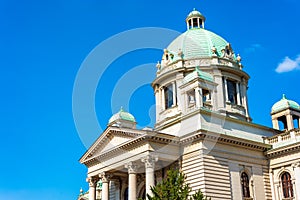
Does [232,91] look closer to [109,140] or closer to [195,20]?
[195,20]

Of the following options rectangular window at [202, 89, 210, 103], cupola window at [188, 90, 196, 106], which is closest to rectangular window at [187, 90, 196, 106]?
cupola window at [188, 90, 196, 106]

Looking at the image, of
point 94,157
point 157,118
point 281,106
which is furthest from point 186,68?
point 94,157

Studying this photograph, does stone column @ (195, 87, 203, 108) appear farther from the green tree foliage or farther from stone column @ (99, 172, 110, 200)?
the green tree foliage

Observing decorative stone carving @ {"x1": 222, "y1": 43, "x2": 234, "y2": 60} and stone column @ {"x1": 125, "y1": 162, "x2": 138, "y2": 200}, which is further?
decorative stone carving @ {"x1": 222, "y1": 43, "x2": 234, "y2": 60}

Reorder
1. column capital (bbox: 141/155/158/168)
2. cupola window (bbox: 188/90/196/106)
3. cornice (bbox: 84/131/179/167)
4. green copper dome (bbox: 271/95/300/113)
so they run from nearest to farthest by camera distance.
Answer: column capital (bbox: 141/155/158/168)
cornice (bbox: 84/131/179/167)
cupola window (bbox: 188/90/196/106)
green copper dome (bbox: 271/95/300/113)

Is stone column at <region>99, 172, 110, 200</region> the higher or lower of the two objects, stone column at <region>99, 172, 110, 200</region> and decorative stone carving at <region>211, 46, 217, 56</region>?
the lower

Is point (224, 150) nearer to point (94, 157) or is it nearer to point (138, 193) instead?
point (138, 193)

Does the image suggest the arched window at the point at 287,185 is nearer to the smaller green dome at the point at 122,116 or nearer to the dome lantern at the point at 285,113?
the dome lantern at the point at 285,113

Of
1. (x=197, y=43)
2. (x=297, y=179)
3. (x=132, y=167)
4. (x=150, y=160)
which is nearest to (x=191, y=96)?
(x=197, y=43)

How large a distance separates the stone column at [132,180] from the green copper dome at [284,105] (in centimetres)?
1703

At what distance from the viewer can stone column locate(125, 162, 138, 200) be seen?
115 feet

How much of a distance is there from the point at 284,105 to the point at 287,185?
958 cm

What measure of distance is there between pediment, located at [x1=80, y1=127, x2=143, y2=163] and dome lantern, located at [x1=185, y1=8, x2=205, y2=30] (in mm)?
18896

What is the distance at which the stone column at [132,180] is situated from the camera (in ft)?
115
